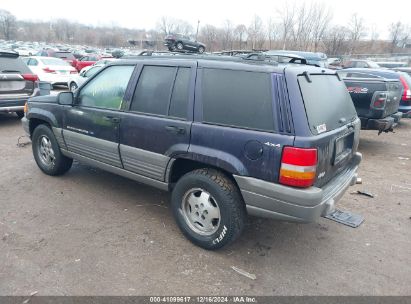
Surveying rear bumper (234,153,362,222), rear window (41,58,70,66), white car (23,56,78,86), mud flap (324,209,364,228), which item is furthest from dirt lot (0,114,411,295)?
rear window (41,58,70,66)

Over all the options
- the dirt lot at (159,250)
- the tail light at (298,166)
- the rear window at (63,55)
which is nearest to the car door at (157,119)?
the dirt lot at (159,250)

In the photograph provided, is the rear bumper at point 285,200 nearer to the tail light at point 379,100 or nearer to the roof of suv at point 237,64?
the roof of suv at point 237,64

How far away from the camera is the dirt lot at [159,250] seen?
273 centimetres

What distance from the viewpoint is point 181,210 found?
11.0 feet

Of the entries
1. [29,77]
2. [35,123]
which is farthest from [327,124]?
[29,77]

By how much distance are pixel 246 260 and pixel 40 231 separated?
2166 millimetres

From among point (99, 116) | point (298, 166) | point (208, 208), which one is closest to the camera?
point (298, 166)

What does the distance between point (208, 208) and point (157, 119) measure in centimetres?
105

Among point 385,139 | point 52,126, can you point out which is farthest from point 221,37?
point 52,126

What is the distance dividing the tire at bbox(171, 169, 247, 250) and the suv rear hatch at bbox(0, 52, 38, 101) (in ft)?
20.1

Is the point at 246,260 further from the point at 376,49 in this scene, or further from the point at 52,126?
the point at 376,49

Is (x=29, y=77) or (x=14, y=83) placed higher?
(x=29, y=77)

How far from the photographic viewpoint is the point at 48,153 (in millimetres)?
4816

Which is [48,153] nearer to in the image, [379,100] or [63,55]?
[379,100]
